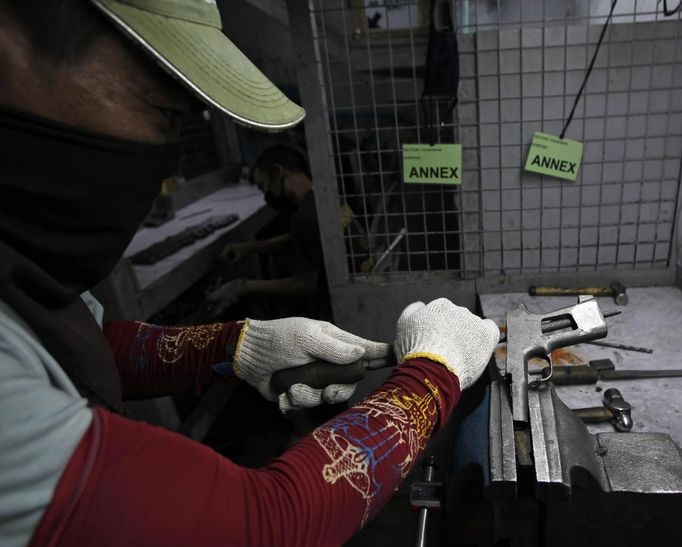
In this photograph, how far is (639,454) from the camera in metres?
0.72

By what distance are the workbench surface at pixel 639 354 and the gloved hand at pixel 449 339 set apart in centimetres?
24

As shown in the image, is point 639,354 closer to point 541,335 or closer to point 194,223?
point 541,335

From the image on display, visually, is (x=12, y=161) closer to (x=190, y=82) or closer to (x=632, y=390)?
(x=190, y=82)

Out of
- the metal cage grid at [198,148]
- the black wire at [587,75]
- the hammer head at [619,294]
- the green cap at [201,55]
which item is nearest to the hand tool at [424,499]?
the green cap at [201,55]

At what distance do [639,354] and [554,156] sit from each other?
22.0 inches

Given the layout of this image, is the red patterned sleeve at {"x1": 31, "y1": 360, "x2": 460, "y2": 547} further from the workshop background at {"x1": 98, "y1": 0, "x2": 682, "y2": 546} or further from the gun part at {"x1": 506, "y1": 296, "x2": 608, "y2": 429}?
the workshop background at {"x1": 98, "y1": 0, "x2": 682, "y2": 546}

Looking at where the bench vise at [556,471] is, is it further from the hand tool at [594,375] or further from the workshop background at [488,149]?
the workshop background at [488,149]

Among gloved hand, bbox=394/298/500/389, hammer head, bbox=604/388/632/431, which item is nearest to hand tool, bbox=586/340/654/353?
hammer head, bbox=604/388/632/431

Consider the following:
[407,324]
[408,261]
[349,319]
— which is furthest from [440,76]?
[349,319]

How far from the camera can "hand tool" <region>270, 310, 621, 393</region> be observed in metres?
0.83

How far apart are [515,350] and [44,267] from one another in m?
0.75

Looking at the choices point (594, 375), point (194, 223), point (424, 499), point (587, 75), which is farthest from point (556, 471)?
point (194, 223)

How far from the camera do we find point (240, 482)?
1.69 feet

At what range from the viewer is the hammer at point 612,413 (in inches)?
34.7
